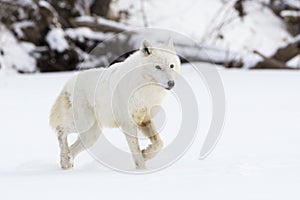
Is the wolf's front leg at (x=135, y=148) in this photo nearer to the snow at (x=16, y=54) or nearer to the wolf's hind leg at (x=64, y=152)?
the wolf's hind leg at (x=64, y=152)

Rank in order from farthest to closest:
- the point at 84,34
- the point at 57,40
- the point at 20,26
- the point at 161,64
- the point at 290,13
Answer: the point at 290,13
the point at 20,26
the point at 84,34
the point at 57,40
the point at 161,64

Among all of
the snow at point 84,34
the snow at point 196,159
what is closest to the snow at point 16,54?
the snow at point 84,34

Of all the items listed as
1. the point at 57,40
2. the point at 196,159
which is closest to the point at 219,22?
the point at 57,40

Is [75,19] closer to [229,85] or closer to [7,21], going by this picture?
[7,21]

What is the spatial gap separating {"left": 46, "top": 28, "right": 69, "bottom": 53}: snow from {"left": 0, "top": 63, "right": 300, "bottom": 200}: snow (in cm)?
331

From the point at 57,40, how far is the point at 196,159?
26.0ft

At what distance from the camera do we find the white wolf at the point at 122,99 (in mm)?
3682

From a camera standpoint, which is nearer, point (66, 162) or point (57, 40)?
point (66, 162)

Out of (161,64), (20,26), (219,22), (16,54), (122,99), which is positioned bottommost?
(219,22)

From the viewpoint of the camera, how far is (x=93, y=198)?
290cm

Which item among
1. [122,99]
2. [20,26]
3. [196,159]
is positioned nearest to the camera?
[122,99]

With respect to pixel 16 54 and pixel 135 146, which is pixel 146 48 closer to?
pixel 135 146

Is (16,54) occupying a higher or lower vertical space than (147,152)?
lower

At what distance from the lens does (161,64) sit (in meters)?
3.62
